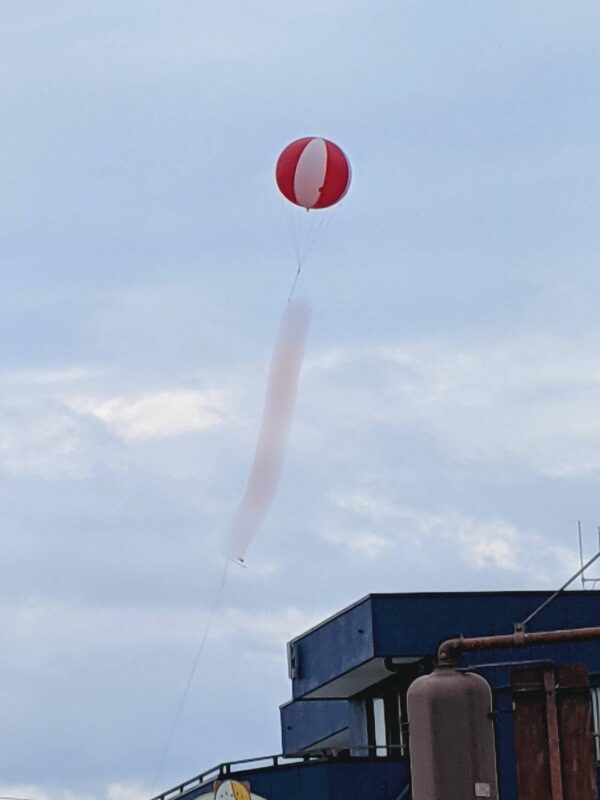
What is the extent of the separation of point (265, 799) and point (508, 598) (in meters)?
6.80

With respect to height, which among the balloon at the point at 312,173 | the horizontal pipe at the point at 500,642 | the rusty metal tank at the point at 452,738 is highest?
the balloon at the point at 312,173

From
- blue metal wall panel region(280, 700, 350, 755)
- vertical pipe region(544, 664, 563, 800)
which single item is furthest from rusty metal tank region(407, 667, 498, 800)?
blue metal wall panel region(280, 700, 350, 755)

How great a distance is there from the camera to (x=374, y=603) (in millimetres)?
35250

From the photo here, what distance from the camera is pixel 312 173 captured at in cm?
3531

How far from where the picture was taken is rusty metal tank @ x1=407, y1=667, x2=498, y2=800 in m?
6.30

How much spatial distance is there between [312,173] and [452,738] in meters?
29.5

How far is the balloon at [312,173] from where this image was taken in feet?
116

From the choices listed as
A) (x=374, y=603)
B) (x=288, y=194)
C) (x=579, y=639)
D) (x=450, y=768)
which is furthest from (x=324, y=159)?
(x=450, y=768)

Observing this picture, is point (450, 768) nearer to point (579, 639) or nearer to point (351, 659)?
point (579, 639)

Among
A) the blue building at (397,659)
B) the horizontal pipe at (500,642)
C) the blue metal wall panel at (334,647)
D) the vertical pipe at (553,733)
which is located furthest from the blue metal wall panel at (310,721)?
the vertical pipe at (553,733)

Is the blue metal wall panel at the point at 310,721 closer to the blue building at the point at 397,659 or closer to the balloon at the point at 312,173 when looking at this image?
the blue building at the point at 397,659

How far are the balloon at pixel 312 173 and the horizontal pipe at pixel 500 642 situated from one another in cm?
2739

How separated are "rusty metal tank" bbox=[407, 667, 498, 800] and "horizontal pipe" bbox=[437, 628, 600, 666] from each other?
6.6 inches

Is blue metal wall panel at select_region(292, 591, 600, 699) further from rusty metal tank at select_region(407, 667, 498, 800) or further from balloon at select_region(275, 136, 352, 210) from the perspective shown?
rusty metal tank at select_region(407, 667, 498, 800)
